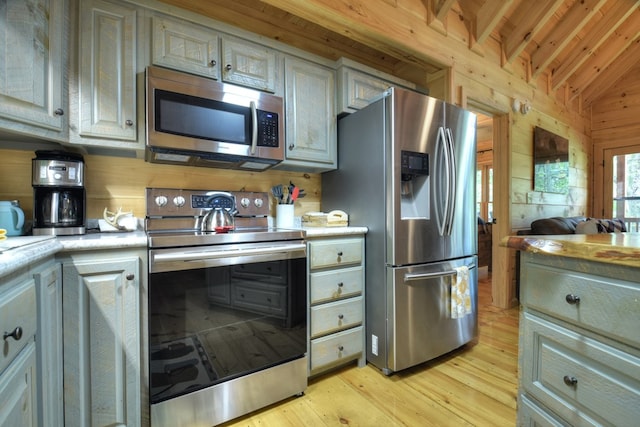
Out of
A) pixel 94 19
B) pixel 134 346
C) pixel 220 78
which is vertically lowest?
pixel 134 346

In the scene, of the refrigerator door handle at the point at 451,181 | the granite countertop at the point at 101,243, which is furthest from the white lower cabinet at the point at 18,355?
the refrigerator door handle at the point at 451,181

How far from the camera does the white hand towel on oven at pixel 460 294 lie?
1.91 metres

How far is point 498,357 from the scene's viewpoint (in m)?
2.00

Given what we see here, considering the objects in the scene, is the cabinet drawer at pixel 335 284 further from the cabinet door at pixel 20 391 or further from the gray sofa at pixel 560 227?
the gray sofa at pixel 560 227

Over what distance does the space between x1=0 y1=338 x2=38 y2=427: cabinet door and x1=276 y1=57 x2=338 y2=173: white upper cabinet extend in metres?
1.47

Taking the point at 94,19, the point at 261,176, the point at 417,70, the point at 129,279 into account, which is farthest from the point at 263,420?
the point at 417,70

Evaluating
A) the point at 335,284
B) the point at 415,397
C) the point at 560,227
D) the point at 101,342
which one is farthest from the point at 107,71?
the point at 560,227

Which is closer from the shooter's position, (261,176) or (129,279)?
(129,279)

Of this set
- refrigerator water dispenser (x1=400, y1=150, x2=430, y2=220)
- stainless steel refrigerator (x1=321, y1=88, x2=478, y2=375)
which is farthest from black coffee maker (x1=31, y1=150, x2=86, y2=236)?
refrigerator water dispenser (x1=400, y1=150, x2=430, y2=220)

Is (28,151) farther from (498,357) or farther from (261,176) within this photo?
(498,357)

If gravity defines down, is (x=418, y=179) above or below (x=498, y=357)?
above

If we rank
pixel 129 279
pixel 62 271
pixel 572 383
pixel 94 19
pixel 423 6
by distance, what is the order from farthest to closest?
pixel 423 6
pixel 94 19
pixel 129 279
pixel 62 271
pixel 572 383

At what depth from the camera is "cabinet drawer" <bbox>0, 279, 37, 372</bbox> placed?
2.26ft

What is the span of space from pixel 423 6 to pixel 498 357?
2754 mm
